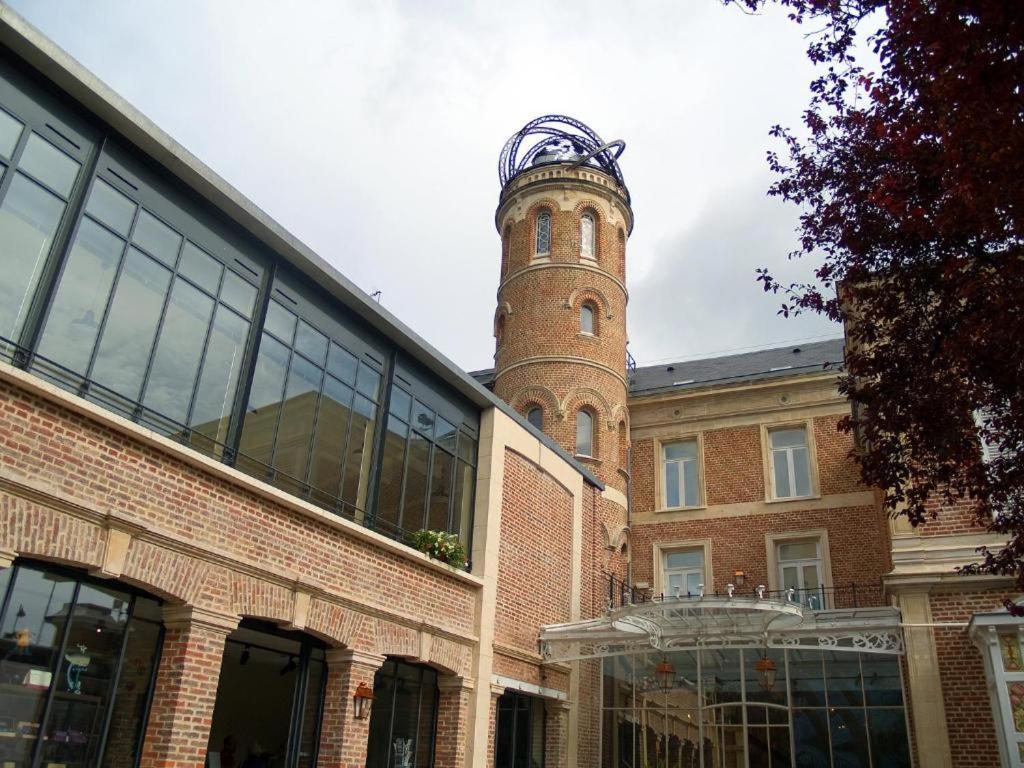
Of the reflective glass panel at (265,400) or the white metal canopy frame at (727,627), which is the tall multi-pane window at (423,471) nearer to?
the reflective glass panel at (265,400)

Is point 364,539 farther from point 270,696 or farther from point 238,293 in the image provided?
point 238,293

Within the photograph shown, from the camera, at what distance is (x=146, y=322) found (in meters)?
9.87

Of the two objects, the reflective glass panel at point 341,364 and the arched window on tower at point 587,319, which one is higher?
the arched window on tower at point 587,319

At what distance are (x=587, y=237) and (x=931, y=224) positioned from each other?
1830 centimetres

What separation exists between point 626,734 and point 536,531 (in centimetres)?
526

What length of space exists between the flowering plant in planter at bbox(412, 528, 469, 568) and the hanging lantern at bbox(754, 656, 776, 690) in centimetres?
629

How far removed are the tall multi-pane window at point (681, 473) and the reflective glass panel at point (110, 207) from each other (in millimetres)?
17033

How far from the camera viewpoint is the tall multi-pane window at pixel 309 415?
11.3m

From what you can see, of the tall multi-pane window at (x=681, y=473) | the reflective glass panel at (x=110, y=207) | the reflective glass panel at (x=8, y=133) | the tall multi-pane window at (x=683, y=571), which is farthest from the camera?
the tall multi-pane window at (x=681, y=473)

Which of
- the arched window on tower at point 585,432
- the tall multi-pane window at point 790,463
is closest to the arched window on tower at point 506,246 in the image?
the arched window on tower at point 585,432

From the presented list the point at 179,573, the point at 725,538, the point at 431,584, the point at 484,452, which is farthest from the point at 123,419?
the point at 725,538

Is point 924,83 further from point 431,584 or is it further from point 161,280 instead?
point 431,584

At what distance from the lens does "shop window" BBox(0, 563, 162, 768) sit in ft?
26.8

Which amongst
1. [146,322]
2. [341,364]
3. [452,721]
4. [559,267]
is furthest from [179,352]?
[559,267]
